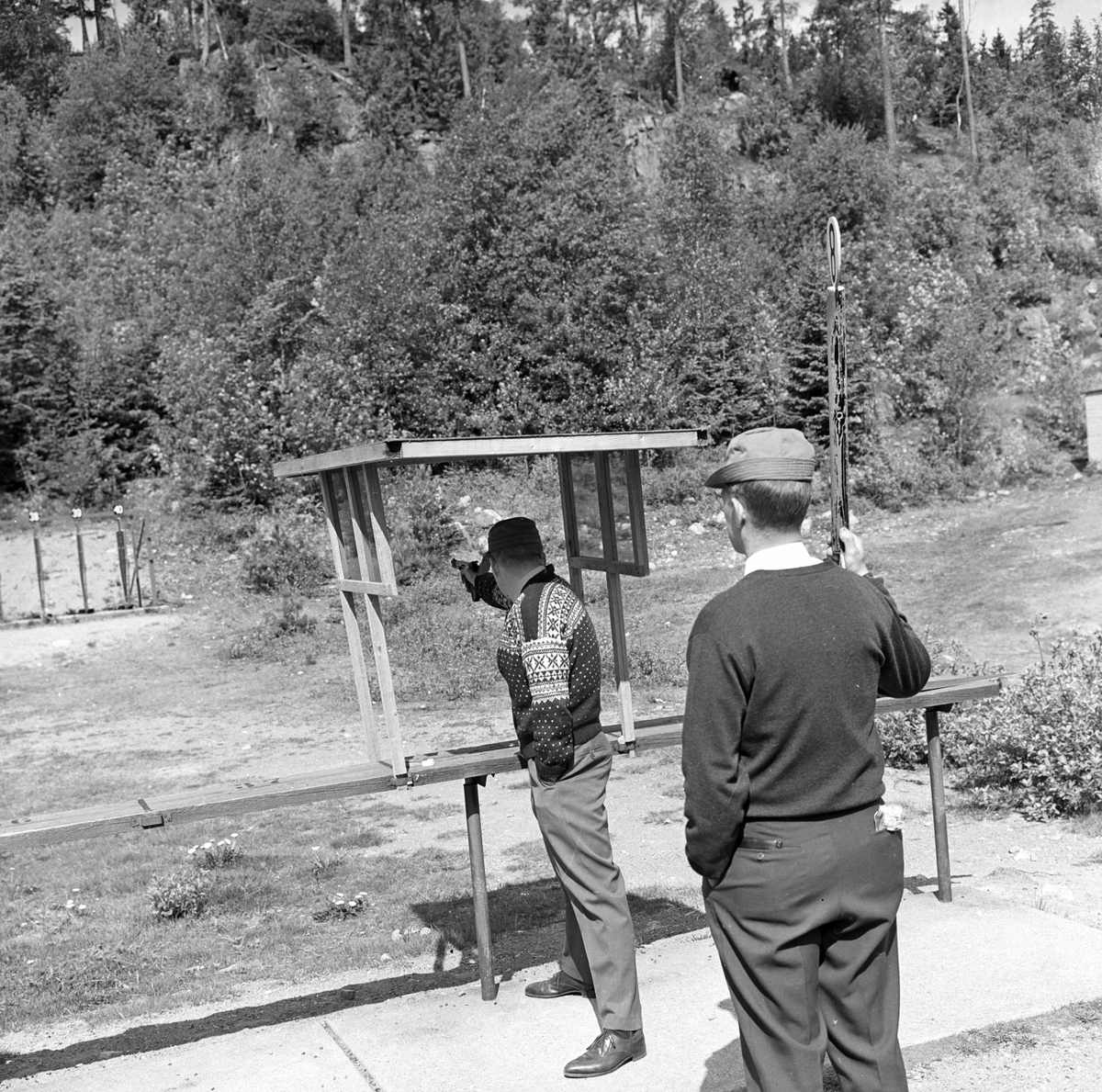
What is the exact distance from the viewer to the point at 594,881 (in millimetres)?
3818

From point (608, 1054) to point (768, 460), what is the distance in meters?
2.23

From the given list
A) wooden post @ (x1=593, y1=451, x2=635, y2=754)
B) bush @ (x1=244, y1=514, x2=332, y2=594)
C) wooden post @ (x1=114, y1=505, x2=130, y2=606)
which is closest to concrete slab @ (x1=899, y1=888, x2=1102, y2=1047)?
wooden post @ (x1=593, y1=451, x2=635, y2=754)

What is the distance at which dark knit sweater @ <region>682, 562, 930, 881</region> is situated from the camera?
2.43 m

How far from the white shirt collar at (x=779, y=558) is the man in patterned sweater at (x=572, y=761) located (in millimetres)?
1341

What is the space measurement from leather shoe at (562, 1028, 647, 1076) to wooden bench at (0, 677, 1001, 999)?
0.71 m

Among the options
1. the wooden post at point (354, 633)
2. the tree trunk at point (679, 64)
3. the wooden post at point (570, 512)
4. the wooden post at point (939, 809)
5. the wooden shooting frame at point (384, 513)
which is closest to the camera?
the wooden shooting frame at point (384, 513)

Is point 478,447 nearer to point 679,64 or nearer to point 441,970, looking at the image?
point 441,970

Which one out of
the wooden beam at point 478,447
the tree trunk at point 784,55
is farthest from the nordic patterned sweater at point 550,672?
the tree trunk at point 784,55

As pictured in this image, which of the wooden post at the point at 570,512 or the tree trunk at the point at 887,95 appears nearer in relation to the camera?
the wooden post at the point at 570,512

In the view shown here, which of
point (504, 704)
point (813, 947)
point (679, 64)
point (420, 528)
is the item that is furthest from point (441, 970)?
point (679, 64)

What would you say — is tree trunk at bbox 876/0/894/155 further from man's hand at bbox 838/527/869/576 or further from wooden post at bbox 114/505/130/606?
man's hand at bbox 838/527/869/576

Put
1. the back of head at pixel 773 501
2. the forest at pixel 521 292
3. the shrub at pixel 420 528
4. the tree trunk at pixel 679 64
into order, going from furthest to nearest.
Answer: the tree trunk at pixel 679 64 < the forest at pixel 521 292 < the shrub at pixel 420 528 < the back of head at pixel 773 501

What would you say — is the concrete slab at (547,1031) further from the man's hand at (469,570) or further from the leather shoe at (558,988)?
the man's hand at (469,570)

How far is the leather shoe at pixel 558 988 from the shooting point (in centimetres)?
438
